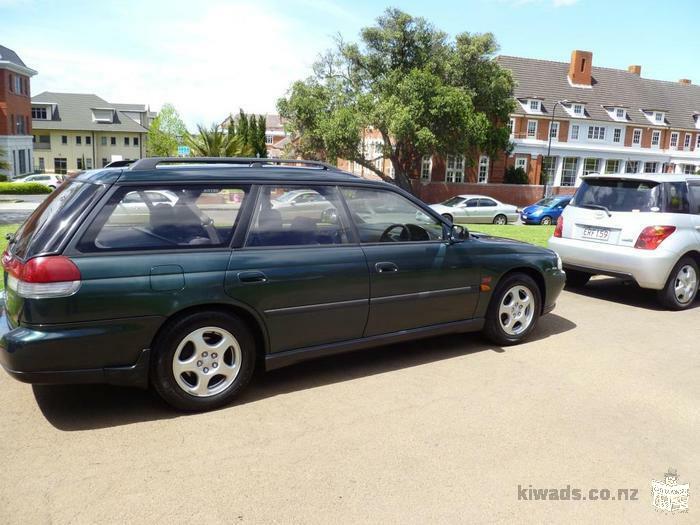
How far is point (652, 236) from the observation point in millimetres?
7281

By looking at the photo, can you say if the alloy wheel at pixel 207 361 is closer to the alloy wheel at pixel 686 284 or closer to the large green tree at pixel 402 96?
the alloy wheel at pixel 686 284

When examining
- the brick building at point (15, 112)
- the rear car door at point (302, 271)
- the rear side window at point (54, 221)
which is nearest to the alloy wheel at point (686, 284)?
the rear car door at point (302, 271)

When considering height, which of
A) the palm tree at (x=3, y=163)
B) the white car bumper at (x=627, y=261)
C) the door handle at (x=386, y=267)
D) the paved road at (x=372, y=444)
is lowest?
the paved road at (x=372, y=444)

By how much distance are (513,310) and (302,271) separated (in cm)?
244

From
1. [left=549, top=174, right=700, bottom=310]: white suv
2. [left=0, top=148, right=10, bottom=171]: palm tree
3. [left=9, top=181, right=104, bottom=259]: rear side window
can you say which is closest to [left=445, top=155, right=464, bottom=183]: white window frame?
[left=0, top=148, right=10, bottom=171]: palm tree

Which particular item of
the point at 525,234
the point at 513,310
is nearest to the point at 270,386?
the point at 513,310

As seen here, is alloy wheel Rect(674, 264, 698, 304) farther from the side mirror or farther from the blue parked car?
the blue parked car

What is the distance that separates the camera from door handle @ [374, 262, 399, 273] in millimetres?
4777

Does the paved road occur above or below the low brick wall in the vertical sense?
below

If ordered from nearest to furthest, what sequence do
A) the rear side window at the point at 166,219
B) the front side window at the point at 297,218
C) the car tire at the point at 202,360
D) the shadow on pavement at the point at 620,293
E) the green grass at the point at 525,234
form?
the rear side window at the point at 166,219 → the car tire at the point at 202,360 → the front side window at the point at 297,218 → the shadow on pavement at the point at 620,293 → the green grass at the point at 525,234

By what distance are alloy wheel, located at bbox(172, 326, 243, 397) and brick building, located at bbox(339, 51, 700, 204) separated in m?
40.3

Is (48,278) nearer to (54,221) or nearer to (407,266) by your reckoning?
(54,221)

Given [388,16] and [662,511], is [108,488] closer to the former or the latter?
[662,511]

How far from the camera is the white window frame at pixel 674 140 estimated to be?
56.9m
